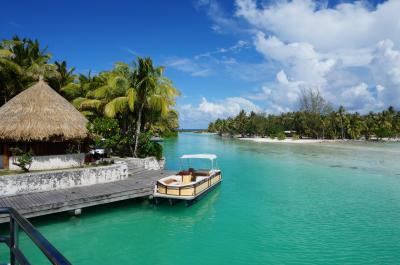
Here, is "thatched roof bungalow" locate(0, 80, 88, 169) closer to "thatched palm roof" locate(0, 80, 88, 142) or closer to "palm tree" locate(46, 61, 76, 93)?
"thatched palm roof" locate(0, 80, 88, 142)

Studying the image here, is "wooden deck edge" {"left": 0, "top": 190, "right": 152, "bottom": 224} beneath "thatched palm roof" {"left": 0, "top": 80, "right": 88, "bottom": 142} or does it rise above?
beneath

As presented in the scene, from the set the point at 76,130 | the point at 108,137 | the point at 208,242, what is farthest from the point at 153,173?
the point at 208,242

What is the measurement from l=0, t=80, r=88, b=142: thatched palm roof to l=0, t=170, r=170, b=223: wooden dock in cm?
316

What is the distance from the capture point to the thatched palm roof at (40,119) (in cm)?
1462

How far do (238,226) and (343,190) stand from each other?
10.5 m

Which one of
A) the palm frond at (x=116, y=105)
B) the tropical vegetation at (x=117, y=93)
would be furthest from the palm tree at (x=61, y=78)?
the palm frond at (x=116, y=105)

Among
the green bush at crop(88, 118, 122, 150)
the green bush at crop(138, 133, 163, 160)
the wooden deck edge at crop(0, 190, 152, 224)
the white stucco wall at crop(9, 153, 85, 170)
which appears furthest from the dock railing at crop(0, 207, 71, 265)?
the green bush at crop(138, 133, 163, 160)

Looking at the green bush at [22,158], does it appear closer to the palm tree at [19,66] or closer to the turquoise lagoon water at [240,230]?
the turquoise lagoon water at [240,230]

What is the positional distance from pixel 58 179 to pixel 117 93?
11.0m

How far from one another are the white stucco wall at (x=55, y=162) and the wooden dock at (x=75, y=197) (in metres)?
2.71

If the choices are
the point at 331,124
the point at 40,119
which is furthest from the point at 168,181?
the point at 331,124

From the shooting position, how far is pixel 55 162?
15953 millimetres

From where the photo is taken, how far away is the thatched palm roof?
14.6m

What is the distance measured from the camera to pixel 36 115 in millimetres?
15477
